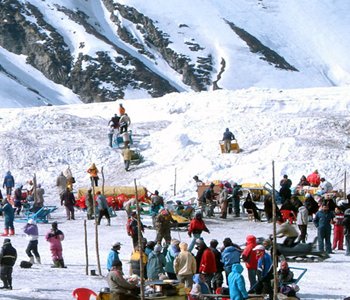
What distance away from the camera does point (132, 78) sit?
463ft

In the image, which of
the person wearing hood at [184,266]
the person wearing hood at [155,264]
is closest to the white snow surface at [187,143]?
the person wearing hood at [155,264]

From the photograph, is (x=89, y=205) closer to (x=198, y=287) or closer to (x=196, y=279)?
(x=196, y=279)

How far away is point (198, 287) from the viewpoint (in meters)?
15.1

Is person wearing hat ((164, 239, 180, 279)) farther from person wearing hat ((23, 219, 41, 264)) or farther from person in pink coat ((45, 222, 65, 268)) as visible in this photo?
person wearing hat ((23, 219, 41, 264))

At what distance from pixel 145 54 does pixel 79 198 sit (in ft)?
406

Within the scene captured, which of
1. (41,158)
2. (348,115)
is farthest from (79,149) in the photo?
(348,115)

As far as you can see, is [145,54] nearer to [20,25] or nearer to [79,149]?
[20,25]

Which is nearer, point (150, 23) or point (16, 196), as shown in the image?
point (16, 196)

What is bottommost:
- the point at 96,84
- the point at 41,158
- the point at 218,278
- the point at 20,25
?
the point at 218,278

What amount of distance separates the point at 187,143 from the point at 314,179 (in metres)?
7.78

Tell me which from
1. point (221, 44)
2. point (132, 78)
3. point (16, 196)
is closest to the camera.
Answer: point (16, 196)

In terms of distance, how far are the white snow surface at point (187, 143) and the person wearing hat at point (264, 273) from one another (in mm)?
7896

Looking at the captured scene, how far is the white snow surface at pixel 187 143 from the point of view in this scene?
107 feet

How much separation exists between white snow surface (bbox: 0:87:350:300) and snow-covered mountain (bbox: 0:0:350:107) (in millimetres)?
86791
